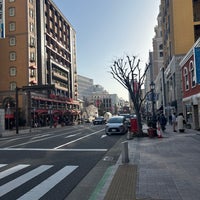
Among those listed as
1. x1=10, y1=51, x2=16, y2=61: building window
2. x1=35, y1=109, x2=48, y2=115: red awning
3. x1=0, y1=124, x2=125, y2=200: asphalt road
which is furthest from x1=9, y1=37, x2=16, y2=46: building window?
x1=0, y1=124, x2=125, y2=200: asphalt road

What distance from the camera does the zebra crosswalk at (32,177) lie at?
6.77 metres

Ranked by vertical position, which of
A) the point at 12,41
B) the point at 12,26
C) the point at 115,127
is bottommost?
the point at 115,127

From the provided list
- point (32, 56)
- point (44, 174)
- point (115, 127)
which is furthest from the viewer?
point (32, 56)

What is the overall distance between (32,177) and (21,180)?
1.46 feet

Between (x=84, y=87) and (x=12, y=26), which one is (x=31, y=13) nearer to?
(x=12, y=26)

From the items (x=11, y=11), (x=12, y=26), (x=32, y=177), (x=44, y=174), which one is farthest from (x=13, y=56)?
(x=32, y=177)

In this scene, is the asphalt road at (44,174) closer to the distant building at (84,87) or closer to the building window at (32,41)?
the building window at (32,41)

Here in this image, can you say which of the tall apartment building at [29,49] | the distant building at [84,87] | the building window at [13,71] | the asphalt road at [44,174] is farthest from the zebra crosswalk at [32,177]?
the distant building at [84,87]

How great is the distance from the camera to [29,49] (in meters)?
56.1

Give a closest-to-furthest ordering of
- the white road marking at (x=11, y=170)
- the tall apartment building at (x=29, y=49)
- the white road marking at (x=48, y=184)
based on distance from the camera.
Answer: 1. the white road marking at (x=48, y=184)
2. the white road marking at (x=11, y=170)
3. the tall apartment building at (x=29, y=49)

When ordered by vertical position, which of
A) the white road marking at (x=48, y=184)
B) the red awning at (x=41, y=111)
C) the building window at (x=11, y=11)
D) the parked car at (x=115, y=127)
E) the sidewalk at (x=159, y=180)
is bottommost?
the white road marking at (x=48, y=184)

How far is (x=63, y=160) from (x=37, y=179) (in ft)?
11.4

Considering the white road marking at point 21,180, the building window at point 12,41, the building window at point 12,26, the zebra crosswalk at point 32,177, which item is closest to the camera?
the zebra crosswalk at point 32,177

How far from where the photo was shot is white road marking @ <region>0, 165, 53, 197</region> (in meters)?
7.17
